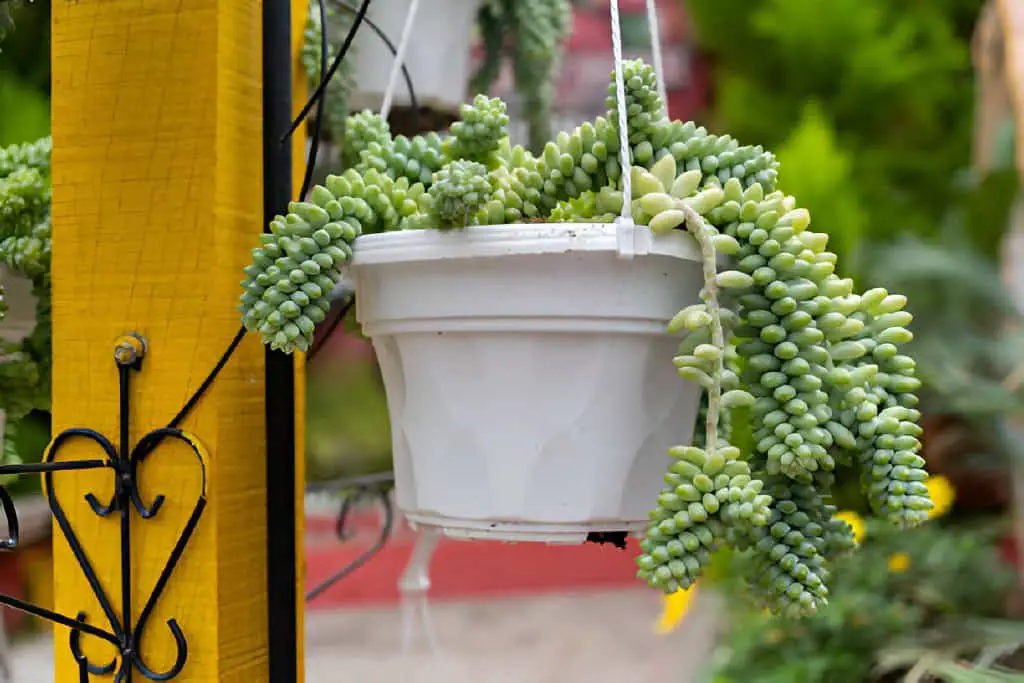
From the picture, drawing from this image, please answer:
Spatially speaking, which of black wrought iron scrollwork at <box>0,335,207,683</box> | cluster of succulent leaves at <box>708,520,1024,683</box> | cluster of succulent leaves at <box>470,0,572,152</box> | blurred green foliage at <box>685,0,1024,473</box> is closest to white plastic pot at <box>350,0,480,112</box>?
cluster of succulent leaves at <box>470,0,572,152</box>

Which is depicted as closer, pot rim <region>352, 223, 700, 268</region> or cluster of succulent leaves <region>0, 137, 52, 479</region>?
pot rim <region>352, 223, 700, 268</region>

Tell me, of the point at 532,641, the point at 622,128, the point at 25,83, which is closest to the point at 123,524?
the point at 622,128

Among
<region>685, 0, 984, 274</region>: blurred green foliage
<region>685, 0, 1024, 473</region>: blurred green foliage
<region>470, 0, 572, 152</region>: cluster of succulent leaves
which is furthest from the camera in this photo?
<region>685, 0, 984, 274</region>: blurred green foliage

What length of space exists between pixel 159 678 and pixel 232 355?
156mm

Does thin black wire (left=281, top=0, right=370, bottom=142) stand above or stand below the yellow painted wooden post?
above

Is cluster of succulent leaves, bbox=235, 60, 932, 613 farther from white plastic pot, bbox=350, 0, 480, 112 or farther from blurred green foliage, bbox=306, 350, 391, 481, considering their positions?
blurred green foliage, bbox=306, 350, 391, 481

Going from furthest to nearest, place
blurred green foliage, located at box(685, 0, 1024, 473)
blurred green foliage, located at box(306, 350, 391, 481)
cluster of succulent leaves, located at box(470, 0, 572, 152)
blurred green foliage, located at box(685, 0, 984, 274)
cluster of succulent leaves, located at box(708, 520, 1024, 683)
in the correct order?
blurred green foliage, located at box(685, 0, 984, 274)
blurred green foliage, located at box(685, 0, 1024, 473)
blurred green foliage, located at box(306, 350, 391, 481)
cluster of succulent leaves, located at box(708, 520, 1024, 683)
cluster of succulent leaves, located at box(470, 0, 572, 152)

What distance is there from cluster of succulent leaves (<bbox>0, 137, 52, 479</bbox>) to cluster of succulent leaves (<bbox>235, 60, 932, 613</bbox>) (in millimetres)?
200

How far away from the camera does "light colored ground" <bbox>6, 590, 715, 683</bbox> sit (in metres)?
2.35

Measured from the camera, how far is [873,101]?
2373 mm

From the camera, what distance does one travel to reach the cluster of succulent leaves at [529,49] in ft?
2.49

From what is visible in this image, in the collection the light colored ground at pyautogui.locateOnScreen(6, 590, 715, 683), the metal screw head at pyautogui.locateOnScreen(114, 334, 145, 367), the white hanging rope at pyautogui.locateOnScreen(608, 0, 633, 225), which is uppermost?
the white hanging rope at pyautogui.locateOnScreen(608, 0, 633, 225)

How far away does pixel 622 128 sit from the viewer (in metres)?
0.45

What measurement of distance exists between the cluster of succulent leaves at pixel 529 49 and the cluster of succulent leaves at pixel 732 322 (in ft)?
1.02
